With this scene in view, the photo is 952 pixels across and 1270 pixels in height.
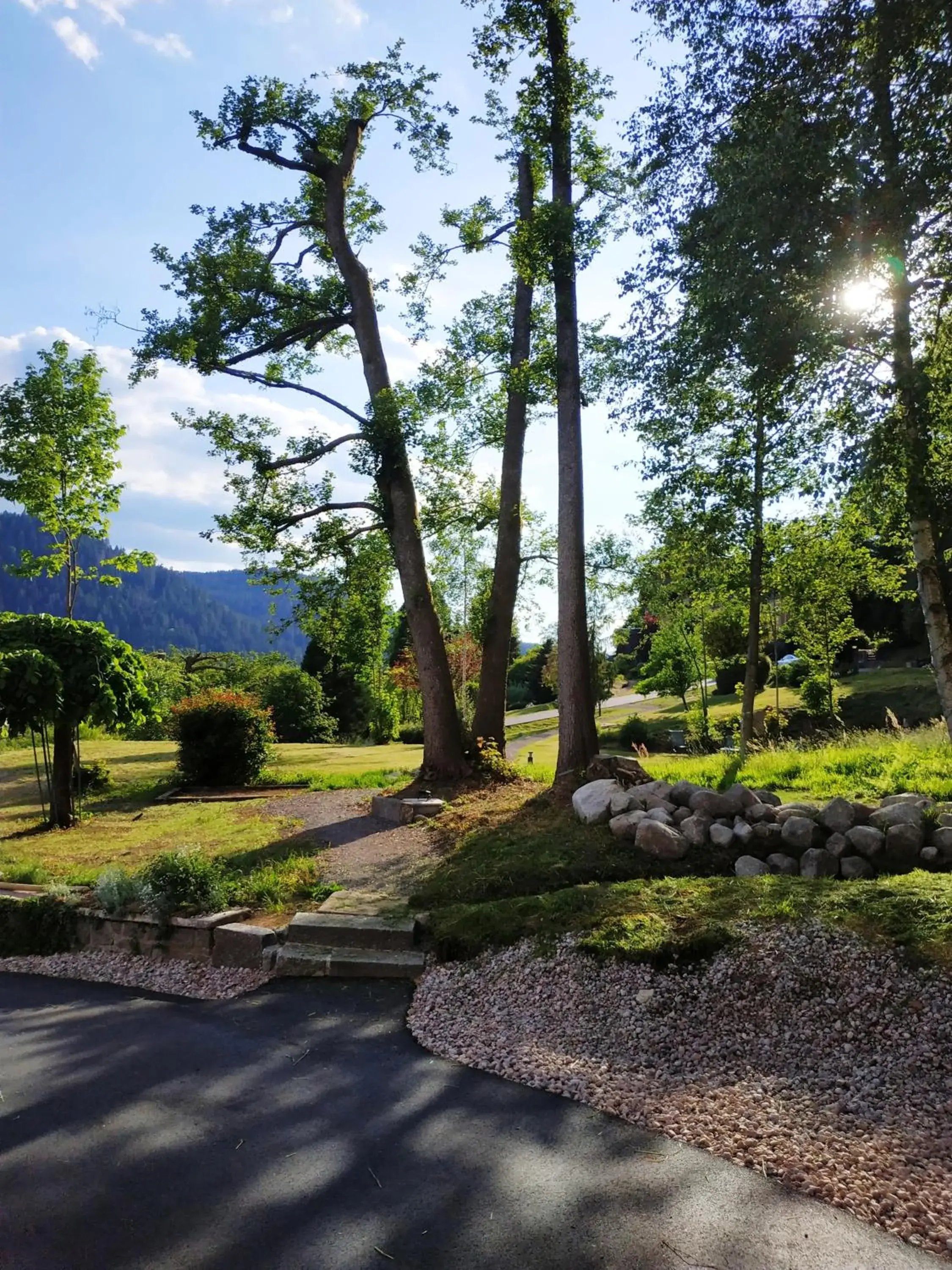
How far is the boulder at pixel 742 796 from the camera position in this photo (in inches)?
251

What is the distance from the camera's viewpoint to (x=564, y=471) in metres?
9.06

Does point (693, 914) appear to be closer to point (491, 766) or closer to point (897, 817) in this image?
point (897, 817)

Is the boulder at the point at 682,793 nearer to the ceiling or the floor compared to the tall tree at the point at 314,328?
nearer to the floor

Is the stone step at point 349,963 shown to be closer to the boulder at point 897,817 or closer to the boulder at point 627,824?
the boulder at point 627,824

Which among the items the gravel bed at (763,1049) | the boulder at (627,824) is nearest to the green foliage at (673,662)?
the boulder at (627,824)

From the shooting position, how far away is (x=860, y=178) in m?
4.71

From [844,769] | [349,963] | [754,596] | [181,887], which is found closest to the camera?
[349,963]

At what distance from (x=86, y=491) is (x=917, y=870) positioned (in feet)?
41.9

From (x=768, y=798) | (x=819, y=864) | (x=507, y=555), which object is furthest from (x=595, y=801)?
(x=507, y=555)

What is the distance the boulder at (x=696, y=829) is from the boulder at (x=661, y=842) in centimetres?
5

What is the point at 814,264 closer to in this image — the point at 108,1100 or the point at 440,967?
the point at 440,967

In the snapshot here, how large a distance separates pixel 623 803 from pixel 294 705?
821 inches

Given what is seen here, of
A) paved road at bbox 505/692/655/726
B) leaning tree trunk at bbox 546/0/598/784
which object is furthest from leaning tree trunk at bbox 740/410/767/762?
paved road at bbox 505/692/655/726

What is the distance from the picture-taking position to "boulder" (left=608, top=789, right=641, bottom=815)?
673 cm
